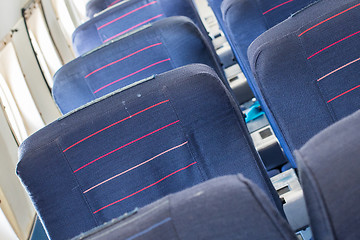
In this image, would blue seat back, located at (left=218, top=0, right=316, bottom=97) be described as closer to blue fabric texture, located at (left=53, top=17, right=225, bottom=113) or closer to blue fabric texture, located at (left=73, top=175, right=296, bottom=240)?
blue fabric texture, located at (left=53, top=17, right=225, bottom=113)

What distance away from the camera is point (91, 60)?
2.37 metres

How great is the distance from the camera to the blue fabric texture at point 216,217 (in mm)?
1002

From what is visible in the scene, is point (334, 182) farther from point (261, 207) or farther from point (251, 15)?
point (251, 15)

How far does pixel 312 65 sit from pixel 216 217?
0.89 metres

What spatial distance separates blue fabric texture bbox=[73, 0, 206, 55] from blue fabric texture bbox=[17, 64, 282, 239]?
135 centimetres

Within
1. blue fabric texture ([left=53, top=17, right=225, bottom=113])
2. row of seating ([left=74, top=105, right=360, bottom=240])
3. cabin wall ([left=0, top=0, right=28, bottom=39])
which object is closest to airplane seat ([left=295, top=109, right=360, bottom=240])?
row of seating ([left=74, top=105, right=360, bottom=240])

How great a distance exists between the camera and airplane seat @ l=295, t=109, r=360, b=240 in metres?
0.93

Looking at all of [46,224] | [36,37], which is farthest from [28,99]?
[46,224]

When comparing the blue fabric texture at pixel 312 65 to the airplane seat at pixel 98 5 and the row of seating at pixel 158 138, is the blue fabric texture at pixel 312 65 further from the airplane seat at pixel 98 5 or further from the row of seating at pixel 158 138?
the airplane seat at pixel 98 5

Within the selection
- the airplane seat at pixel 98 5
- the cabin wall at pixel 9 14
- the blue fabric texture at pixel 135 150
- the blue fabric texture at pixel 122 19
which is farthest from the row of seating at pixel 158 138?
the cabin wall at pixel 9 14

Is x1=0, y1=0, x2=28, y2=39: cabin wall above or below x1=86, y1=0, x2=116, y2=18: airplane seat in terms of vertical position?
above

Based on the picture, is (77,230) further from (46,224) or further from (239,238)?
(239,238)

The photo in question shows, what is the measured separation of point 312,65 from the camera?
176cm

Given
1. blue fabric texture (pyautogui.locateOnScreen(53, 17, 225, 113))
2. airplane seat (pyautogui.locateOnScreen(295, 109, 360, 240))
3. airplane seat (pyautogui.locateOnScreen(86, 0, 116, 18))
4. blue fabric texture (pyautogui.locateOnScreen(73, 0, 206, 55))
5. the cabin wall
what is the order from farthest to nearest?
the cabin wall < airplane seat (pyautogui.locateOnScreen(86, 0, 116, 18)) < blue fabric texture (pyautogui.locateOnScreen(73, 0, 206, 55)) < blue fabric texture (pyautogui.locateOnScreen(53, 17, 225, 113)) < airplane seat (pyautogui.locateOnScreen(295, 109, 360, 240))
